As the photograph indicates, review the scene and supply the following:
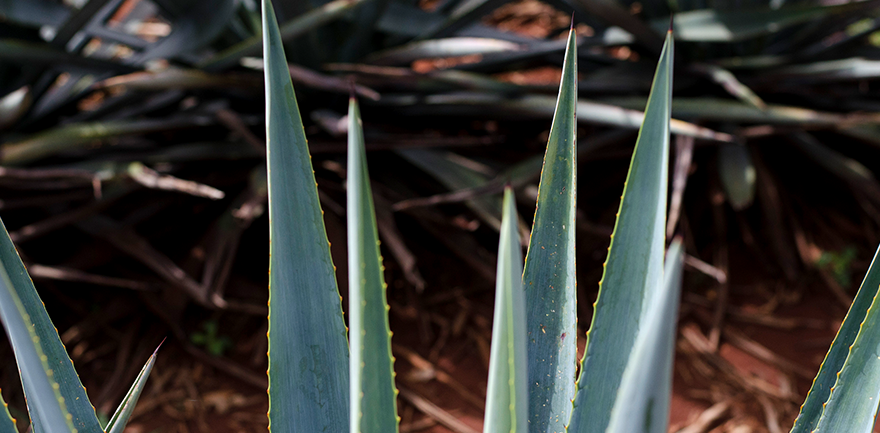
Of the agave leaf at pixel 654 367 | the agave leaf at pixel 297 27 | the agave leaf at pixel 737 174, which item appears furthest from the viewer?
the agave leaf at pixel 737 174

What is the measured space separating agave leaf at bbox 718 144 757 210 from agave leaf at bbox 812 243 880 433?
75 cm

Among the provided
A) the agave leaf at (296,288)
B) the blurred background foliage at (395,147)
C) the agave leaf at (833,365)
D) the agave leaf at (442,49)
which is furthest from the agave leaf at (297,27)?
the agave leaf at (833,365)

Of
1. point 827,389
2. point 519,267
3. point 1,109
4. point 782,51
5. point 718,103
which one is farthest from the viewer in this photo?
point 782,51

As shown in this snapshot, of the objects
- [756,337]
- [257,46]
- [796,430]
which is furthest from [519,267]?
[756,337]

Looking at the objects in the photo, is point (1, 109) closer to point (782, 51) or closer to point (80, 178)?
point (80, 178)

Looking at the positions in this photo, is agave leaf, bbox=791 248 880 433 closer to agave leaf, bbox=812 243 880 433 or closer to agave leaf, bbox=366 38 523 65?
agave leaf, bbox=812 243 880 433

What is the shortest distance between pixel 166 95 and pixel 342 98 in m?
0.36

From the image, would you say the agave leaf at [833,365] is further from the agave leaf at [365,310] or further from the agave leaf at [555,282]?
the agave leaf at [365,310]

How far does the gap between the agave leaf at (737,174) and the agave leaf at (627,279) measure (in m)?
0.80

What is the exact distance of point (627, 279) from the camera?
0.50 m

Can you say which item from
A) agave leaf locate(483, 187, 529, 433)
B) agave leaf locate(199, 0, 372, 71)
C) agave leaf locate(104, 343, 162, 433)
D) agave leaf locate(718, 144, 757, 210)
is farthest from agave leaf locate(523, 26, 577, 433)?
agave leaf locate(718, 144, 757, 210)

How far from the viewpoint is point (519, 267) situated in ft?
1.14

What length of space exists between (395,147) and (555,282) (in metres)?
0.72

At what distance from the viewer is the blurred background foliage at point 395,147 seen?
3.71ft
